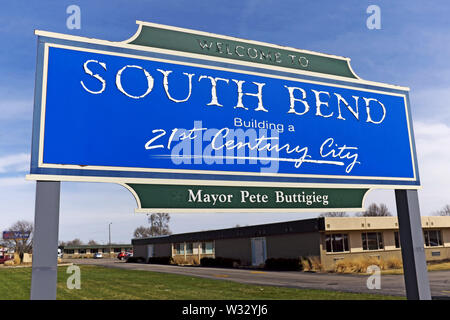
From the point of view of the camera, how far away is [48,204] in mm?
5691

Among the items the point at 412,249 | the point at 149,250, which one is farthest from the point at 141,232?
the point at 412,249

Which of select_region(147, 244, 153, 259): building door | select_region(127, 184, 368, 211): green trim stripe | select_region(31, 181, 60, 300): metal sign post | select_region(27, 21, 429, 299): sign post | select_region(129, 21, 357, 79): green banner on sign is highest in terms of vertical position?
select_region(129, 21, 357, 79): green banner on sign

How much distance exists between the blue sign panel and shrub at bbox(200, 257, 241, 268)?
109 feet

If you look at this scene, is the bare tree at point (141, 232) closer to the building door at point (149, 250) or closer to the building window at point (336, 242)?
the building door at point (149, 250)

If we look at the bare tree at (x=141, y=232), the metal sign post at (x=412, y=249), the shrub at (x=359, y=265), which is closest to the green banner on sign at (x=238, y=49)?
the metal sign post at (x=412, y=249)

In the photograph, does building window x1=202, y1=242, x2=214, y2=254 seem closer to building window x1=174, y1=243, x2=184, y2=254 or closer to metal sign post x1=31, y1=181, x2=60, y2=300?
building window x1=174, y1=243, x2=184, y2=254

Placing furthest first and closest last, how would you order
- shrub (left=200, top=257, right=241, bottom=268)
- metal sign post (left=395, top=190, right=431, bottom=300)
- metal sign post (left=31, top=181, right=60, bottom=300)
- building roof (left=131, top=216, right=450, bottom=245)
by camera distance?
shrub (left=200, top=257, right=241, bottom=268) < building roof (left=131, top=216, right=450, bottom=245) < metal sign post (left=395, top=190, right=431, bottom=300) < metal sign post (left=31, top=181, right=60, bottom=300)

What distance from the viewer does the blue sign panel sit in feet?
20.4

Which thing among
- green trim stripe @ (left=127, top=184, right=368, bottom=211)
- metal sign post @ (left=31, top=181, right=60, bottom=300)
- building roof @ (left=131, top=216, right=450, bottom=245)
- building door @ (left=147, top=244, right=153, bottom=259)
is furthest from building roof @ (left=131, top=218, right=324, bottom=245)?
metal sign post @ (left=31, top=181, right=60, bottom=300)

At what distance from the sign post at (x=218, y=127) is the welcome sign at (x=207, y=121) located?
2 centimetres

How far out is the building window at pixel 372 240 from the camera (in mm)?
33594
